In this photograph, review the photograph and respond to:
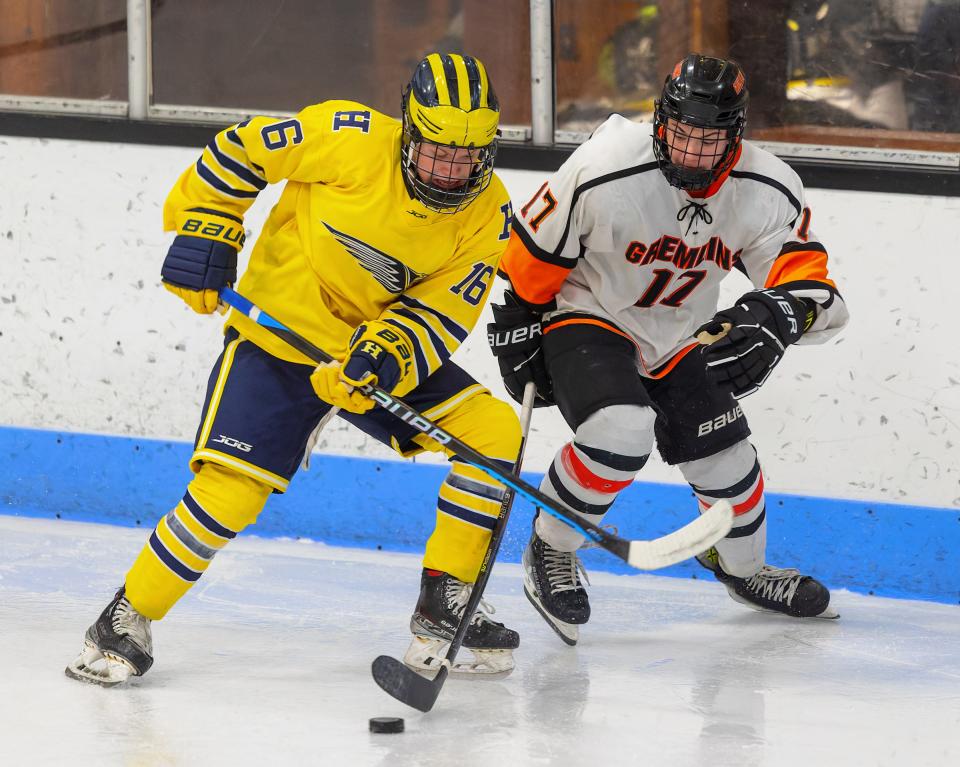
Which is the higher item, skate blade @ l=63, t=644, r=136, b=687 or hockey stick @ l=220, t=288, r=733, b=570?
hockey stick @ l=220, t=288, r=733, b=570

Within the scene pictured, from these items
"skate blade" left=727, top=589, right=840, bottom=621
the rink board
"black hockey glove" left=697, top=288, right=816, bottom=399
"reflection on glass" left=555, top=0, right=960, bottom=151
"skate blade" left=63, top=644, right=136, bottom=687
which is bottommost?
"skate blade" left=727, top=589, right=840, bottom=621

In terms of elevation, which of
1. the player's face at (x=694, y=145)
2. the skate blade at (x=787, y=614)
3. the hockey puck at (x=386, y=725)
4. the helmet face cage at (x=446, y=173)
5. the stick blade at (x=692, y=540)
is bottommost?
the skate blade at (x=787, y=614)

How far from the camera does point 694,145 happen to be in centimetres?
243

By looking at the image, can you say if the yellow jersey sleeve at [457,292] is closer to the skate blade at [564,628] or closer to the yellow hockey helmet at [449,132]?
the yellow hockey helmet at [449,132]

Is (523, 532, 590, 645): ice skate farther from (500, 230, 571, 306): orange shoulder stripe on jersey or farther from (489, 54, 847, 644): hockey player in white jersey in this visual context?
(500, 230, 571, 306): orange shoulder stripe on jersey

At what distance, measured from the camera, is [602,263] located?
2684 millimetres

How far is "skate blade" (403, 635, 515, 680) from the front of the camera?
7.65 feet

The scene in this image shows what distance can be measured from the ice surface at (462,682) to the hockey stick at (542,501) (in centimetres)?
28

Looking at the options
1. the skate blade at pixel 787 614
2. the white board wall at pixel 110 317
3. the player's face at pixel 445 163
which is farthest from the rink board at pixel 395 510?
the player's face at pixel 445 163

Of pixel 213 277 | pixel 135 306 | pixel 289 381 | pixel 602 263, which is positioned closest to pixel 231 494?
pixel 289 381

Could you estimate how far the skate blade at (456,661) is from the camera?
2.33m

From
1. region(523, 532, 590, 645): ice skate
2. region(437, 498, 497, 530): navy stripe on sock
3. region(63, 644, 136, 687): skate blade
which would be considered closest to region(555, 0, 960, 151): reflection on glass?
region(523, 532, 590, 645): ice skate

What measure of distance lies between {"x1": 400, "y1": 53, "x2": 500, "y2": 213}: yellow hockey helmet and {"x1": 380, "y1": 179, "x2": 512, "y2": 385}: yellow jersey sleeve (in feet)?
0.50

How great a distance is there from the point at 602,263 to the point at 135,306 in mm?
1505
